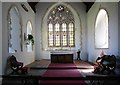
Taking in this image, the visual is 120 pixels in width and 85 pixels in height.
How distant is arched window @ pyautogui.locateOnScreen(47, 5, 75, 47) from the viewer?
13750 mm

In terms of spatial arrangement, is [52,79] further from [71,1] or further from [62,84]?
[71,1]

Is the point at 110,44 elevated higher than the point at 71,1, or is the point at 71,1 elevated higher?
the point at 71,1

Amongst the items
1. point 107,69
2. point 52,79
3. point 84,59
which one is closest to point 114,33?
point 107,69

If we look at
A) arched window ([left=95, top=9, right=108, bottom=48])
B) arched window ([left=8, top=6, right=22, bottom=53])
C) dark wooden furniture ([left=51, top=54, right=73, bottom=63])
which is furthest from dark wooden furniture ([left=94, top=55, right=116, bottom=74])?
dark wooden furniture ([left=51, top=54, right=73, bottom=63])

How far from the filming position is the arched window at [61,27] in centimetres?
1375

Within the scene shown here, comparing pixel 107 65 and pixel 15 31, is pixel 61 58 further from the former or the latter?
pixel 107 65

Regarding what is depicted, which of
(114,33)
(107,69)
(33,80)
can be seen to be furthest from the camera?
(114,33)

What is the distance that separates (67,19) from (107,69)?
23.6ft

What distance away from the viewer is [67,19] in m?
13.8

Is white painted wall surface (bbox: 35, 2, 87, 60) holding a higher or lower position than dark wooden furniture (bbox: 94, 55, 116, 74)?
higher

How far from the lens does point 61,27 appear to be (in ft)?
45.3

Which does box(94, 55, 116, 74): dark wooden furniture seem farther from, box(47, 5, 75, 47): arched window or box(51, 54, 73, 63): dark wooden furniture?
box(47, 5, 75, 47): arched window

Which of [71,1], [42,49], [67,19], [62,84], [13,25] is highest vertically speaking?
[71,1]

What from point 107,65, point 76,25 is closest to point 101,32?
point 76,25
